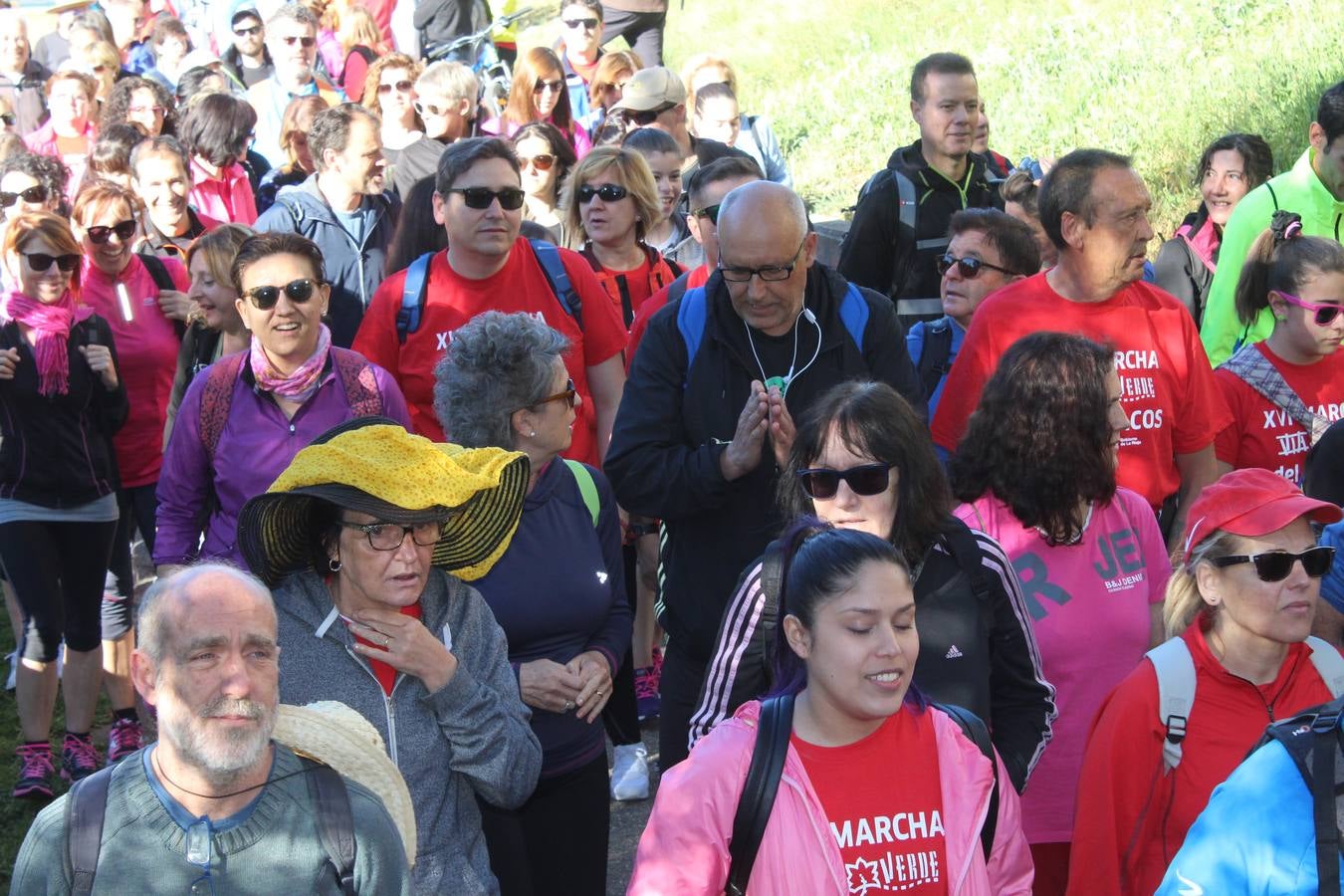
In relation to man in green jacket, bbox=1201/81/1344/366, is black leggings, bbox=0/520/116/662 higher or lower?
lower

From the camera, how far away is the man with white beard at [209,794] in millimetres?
2873

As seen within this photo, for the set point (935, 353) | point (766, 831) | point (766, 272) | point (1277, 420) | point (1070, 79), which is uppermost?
point (1070, 79)

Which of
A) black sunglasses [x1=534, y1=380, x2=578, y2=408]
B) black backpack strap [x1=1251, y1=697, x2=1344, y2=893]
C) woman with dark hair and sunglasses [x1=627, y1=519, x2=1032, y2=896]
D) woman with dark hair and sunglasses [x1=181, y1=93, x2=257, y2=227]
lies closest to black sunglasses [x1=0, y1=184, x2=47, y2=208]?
woman with dark hair and sunglasses [x1=181, y1=93, x2=257, y2=227]

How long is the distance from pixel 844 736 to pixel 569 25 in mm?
10186

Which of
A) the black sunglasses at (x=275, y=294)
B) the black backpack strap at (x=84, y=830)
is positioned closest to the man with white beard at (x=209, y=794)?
the black backpack strap at (x=84, y=830)

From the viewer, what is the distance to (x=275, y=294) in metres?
5.21

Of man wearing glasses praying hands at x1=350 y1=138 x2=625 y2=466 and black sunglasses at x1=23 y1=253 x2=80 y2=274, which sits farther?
black sunglasses at x1=23 y1=253 x2=80 y2=274

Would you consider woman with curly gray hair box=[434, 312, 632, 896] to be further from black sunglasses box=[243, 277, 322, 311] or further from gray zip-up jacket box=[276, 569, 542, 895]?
black sunglasses box=[243, 277, 322, 311]

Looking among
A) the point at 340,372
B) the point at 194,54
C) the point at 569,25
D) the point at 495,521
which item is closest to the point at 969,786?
the point at 495,521

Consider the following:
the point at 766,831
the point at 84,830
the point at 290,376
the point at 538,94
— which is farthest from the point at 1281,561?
the point at 538,94

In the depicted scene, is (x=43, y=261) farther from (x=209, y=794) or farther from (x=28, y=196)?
(x=209, y=794)

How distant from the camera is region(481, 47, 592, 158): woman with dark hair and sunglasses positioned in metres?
11.1

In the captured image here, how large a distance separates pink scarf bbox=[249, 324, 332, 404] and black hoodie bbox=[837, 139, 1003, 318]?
296cm

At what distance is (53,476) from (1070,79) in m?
11.0
